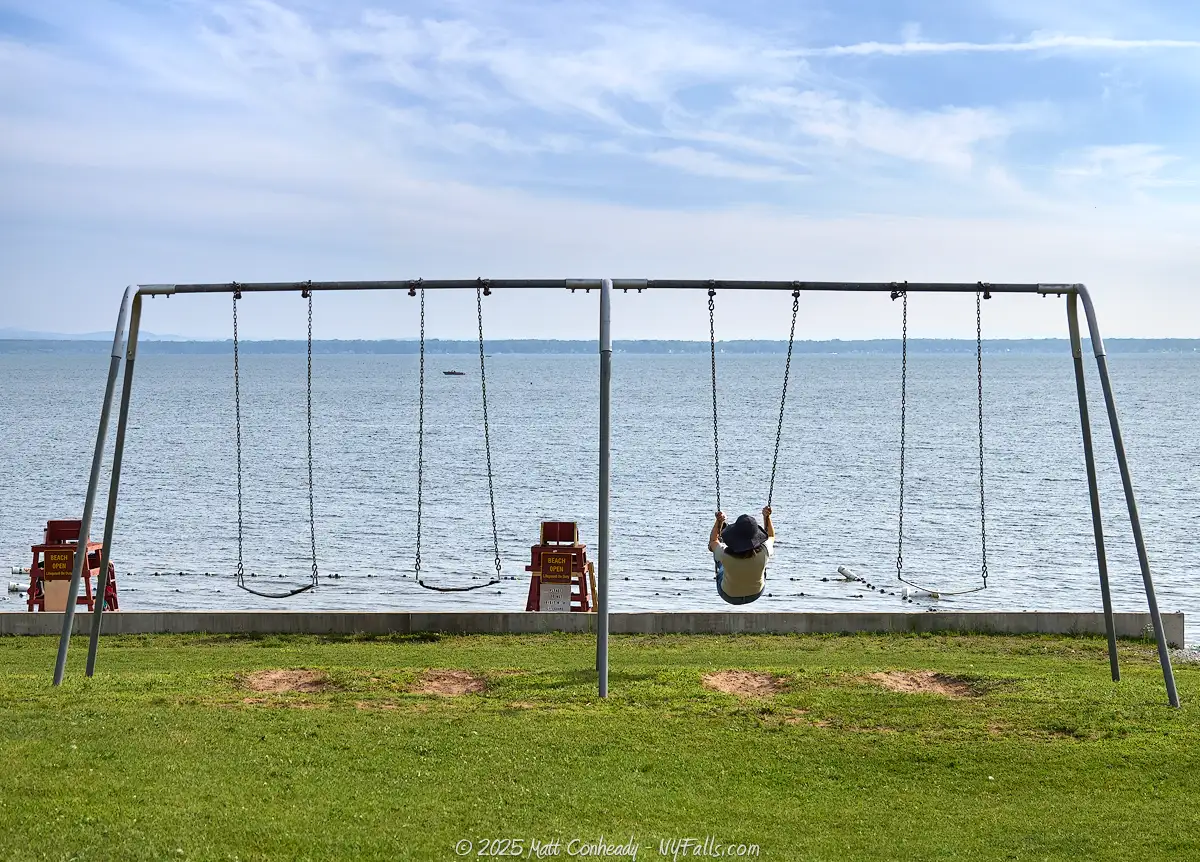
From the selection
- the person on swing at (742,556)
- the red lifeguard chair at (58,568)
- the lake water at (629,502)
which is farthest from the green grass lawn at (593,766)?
the lake water at (629,502)

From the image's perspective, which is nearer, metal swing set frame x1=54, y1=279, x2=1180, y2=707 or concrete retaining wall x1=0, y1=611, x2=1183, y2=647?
metal swing set frame x1=54, y1=279, x2=1180, y2=707

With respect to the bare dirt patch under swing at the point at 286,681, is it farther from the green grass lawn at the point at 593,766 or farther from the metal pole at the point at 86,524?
the metal pole at the point at 86,524

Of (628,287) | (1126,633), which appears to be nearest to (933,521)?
(1126,633)

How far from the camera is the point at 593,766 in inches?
410

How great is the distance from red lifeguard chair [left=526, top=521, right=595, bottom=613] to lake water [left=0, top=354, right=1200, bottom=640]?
19.4ft

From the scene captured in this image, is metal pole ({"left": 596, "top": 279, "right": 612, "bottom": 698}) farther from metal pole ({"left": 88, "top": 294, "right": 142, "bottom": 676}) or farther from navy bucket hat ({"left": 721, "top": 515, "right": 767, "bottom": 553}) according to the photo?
metal pole ({"left": 88, "top": 294, "right": 142, "bottom": 676})

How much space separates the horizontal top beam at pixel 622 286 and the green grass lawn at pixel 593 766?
420cm

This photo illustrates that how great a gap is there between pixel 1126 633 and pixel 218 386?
552ft

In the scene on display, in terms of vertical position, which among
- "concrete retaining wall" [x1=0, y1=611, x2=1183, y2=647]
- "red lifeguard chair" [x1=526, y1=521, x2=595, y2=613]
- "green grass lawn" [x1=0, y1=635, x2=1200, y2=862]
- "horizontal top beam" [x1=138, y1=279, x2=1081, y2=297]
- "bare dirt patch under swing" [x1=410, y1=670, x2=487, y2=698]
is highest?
"horizontal top beam" [x1=138, y1=279, x2=1081, y2=297]

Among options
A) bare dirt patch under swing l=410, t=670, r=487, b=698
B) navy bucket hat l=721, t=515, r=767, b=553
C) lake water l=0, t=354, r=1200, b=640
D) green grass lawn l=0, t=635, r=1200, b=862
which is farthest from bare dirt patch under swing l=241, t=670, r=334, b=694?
lake water l=0, t=354, r=1200, b=640

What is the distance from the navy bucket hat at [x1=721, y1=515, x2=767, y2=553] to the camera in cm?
1329

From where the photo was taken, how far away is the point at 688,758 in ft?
35.0

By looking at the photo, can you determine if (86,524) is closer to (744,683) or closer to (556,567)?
Answer: (744,683)

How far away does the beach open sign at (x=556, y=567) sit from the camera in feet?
67.1
